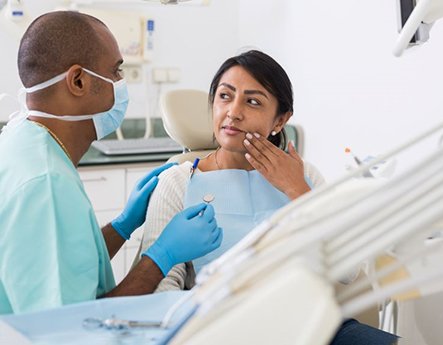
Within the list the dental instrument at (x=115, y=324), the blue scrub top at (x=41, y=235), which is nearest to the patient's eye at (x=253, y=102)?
the blue scrub top at (x=41, y=235)

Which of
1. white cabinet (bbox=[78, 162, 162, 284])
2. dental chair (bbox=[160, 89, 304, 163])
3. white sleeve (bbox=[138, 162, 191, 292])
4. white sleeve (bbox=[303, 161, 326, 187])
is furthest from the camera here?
white cabinet (bbox=[78, 162, 162, 284])

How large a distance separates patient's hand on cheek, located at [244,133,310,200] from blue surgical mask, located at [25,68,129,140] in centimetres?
43

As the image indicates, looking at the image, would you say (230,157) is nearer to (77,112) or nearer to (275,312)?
(77,112)

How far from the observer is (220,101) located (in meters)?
1.91

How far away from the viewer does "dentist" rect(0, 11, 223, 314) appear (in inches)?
47.6

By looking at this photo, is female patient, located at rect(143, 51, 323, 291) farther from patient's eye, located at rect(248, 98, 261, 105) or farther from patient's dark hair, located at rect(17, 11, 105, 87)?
patient's dark hair, located at rect(17, 11, 105, 87)

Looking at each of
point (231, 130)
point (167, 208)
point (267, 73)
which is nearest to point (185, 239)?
point (167, 208)

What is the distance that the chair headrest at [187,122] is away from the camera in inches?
87.7

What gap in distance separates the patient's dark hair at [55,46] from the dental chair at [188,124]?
2.46 ft

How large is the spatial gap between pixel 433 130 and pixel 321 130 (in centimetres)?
245

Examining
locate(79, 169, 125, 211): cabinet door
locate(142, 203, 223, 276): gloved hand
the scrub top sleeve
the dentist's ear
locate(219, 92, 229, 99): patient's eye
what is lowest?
locate(79, 169, 125, 211): cabinet door

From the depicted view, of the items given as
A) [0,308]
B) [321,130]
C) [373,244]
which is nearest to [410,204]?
[373,244]

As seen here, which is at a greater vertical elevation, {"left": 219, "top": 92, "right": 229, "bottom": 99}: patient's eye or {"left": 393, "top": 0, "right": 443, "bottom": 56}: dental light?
{"left": 393, "top": 0, "right": 443, "bottom": 56}: dental light

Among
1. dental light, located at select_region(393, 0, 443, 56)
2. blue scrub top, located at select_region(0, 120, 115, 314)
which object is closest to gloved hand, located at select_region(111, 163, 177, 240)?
blue scrub top, located at select_region(0, 120, 115, 314)
